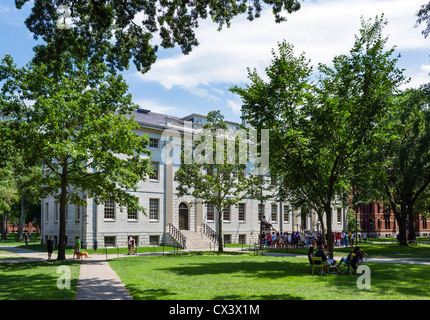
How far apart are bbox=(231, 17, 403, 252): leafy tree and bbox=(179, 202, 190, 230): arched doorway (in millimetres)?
22866

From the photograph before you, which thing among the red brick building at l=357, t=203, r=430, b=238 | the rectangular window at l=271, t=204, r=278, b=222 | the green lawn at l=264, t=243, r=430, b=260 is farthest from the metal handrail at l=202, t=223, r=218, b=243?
the red brick building at l=357, t=203, r=430, b=238

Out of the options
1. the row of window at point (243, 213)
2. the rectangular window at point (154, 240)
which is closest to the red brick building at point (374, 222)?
the row of window at point (243, 213)

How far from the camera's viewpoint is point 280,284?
43.3 feet

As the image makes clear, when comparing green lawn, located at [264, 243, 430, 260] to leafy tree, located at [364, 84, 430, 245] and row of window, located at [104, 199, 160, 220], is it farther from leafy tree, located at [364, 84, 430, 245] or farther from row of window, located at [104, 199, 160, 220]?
row of window, located at [104, 199, 160, 220]

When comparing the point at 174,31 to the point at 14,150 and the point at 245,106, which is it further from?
the point at 14,150

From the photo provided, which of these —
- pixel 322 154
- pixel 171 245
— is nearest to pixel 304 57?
pixel 322 154

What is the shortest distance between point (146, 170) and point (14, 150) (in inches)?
307

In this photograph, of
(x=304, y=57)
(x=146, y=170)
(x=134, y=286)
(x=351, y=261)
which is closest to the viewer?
(x=134, y=286)

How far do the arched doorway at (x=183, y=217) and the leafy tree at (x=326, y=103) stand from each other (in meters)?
22.9

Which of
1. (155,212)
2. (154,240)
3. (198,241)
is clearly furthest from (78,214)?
(198,241)

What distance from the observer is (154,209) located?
41625 mm

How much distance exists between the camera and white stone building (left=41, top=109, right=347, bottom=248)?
37.3m

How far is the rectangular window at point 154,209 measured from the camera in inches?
1628

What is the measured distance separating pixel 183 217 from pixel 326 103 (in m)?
26.4
